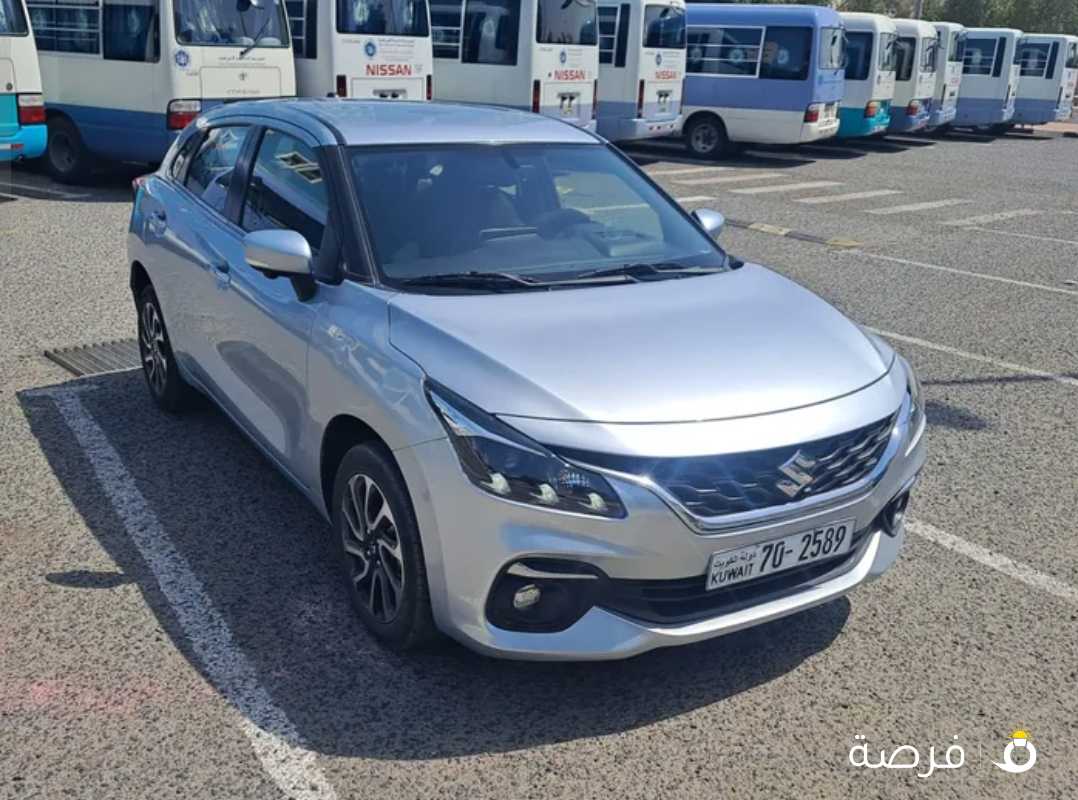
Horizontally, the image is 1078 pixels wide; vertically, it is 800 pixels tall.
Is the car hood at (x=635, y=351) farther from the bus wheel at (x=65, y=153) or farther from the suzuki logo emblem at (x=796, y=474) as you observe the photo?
the bus wheel at (x=65, y=153)

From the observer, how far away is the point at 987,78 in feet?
91.2

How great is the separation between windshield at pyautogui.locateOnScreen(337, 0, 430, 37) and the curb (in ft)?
15.0

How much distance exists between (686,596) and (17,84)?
1079 centimetres

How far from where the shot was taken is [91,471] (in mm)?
5188

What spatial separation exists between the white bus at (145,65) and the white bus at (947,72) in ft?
55.2

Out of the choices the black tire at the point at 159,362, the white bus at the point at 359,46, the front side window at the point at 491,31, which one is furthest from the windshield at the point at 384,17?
the black tire at the point at 159,362

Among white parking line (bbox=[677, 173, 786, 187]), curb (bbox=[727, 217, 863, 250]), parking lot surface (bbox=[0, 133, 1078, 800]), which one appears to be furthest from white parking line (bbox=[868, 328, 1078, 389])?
white parking line (bbox=[677, 173, 786, 187])

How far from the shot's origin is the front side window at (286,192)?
4.29 metres

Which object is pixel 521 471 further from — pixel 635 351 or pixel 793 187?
pixel 793 187

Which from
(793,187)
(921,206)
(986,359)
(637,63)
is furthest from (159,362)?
(637,63)

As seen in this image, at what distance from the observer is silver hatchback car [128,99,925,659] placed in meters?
3.18

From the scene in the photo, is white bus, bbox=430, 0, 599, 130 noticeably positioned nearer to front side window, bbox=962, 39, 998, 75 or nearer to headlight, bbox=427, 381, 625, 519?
headlight, bbox=427, 381, 625, 519

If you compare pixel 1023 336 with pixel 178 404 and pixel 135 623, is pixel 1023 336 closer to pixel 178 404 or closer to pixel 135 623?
pixel 178 404

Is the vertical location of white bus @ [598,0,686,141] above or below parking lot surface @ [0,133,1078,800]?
above
